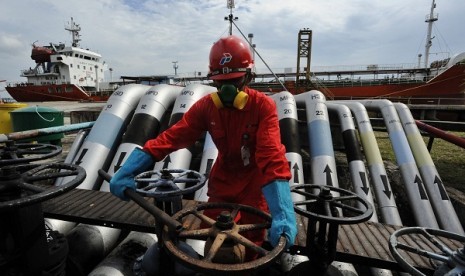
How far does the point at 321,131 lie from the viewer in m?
3.87

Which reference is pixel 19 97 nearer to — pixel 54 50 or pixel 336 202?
pixel 54 50

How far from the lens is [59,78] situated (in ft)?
85.8

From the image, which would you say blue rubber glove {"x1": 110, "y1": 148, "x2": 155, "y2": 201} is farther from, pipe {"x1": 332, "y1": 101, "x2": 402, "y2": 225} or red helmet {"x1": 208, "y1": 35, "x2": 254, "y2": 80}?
pipe {"x1": 332, "y1": 101, "x2": 402, "y2": 225}

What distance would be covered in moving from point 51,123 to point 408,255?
217 inches

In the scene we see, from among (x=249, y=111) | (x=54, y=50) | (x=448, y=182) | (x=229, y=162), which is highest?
(x=54, y=50)

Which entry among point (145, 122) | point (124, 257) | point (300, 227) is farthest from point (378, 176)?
point (145, 122)

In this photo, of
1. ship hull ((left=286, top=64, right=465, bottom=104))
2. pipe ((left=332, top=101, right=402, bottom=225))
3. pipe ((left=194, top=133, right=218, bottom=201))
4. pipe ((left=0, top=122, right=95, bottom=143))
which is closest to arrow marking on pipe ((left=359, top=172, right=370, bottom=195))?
pipe ((left=332, top=101, right=402, bottom=225))

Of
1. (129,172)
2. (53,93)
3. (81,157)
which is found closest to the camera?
(129,172)

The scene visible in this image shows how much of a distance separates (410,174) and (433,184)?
0.85 feet

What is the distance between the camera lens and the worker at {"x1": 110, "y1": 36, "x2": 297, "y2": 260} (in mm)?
1560

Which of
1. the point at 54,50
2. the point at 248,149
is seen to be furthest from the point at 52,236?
the point at 54,50

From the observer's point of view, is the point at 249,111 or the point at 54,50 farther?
the point at 54,50

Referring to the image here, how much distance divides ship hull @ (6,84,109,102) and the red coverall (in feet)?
78.5

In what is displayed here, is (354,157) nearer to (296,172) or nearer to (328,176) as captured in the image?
(328,176)
